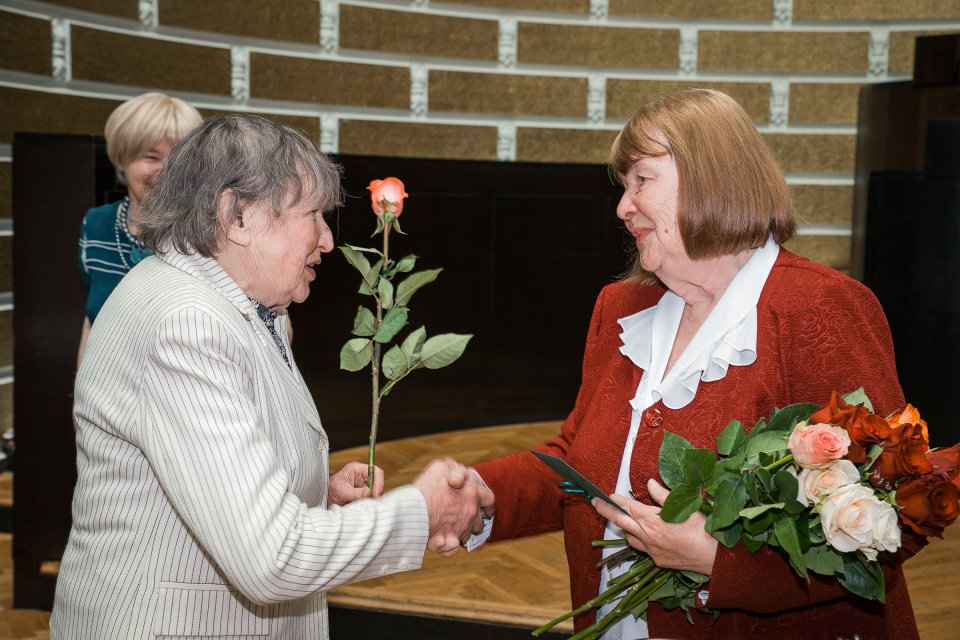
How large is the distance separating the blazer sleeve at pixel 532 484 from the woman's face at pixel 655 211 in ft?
0.75

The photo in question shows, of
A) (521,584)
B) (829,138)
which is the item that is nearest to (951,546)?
(521,584)

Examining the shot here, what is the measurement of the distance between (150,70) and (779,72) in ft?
14.1

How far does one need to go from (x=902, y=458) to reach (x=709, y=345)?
50 cm

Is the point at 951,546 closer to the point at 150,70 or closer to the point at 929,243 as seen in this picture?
the point at 929,243

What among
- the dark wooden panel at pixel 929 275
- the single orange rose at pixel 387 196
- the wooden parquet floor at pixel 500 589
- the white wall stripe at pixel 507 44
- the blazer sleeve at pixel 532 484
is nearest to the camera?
the single orange rose at pixel 387 196

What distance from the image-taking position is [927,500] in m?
1.31

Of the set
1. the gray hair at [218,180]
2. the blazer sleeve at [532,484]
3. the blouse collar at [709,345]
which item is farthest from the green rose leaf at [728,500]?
the gray hair at [218,180]

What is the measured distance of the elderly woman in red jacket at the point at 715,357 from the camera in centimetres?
158

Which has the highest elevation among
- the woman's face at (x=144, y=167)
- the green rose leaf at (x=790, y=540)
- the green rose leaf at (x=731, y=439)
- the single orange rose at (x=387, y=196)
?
the woman's face at (x=144, y=167)

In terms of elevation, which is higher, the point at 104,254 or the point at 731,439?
the point at 104,254

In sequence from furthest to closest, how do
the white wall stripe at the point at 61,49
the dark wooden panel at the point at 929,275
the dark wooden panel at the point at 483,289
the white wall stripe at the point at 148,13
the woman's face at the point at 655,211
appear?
the white wall stripe at the point at 148,13
the dark wooden panel at the point at 483,289
the white wall stripe at the point at 61,49
the dark wooden panel at the point at 929,275
the woman's face at the point at 655,211

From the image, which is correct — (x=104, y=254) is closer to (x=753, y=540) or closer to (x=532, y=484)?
(x=532, y=484)

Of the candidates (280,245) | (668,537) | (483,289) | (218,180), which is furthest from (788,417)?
(483,289)

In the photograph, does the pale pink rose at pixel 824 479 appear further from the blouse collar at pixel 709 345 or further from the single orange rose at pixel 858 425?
the blouse collar at pixel 709 345
